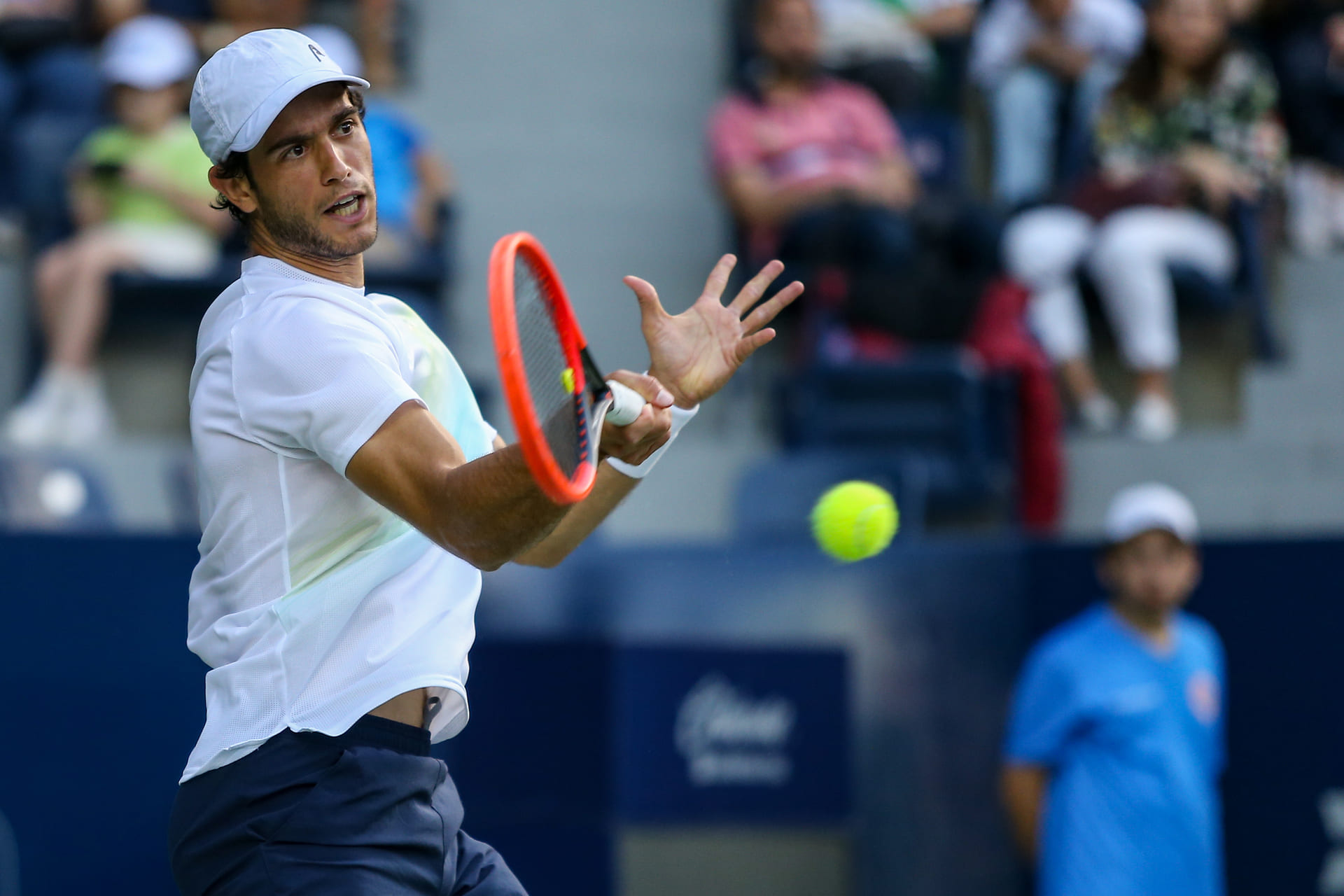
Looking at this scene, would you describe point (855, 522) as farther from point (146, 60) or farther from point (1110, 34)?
point (1110, 34)

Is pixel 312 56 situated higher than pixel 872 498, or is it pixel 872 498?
pixel 312 56

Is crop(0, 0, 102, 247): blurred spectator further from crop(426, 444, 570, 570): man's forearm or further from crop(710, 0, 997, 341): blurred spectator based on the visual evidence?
crop(426, 444, 570, 570): man's forearm

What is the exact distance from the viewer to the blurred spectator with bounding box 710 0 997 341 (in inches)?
246

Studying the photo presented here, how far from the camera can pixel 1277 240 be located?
22.7 ft

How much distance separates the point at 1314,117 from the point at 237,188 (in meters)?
5.71

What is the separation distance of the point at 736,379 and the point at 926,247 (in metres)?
0.92

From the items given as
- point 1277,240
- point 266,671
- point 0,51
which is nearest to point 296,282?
point 266,671

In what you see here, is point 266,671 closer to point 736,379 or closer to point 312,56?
point 312,56

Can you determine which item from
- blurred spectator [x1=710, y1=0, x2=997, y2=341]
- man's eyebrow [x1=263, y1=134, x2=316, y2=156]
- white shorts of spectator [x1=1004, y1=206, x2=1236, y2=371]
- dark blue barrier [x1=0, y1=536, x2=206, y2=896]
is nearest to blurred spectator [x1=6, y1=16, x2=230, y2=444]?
dark blue barrier [x1=0, y1=536, x2=206, y2=896]

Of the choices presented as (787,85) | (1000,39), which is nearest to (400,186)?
(787,85)

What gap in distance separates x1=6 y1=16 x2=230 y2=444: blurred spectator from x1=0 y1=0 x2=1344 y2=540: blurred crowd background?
0.04 ft

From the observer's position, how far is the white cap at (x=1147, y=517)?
506cm

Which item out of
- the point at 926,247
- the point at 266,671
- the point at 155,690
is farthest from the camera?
the point at 926,247

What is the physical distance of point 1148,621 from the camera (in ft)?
16.6
